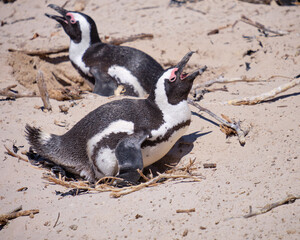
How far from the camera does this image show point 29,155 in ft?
12.3

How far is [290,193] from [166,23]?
217 inches

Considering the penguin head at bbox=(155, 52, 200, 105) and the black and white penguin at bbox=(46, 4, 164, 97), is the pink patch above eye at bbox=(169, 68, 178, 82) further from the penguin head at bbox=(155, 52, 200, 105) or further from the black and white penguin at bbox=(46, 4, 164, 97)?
the black and white penguin at bbox=(46, 4, 164, 97)

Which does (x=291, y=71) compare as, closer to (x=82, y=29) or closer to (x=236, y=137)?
(x=236, y=137)

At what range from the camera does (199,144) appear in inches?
152

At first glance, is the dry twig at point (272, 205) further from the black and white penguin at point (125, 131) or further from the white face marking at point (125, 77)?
the white face marking at point (125, 77)

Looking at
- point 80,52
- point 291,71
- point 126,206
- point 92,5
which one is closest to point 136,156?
point 126,206

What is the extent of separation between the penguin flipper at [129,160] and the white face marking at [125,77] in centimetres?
204

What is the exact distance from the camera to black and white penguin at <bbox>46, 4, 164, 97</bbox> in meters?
5.17

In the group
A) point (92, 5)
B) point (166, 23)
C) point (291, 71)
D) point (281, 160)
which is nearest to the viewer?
point (281, 160)

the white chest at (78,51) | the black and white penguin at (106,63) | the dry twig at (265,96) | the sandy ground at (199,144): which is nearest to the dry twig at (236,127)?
the sandy ground at (199,144)

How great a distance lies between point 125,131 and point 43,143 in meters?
0.92

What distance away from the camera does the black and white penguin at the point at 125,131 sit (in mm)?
3352

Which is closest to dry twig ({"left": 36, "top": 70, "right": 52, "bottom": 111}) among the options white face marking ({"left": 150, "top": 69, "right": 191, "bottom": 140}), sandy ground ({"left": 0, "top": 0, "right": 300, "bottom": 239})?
sandy ground ({"left": 0, "top": 0, "right": 300, "bottom": 239})

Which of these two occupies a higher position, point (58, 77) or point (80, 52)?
point (80, 52)
